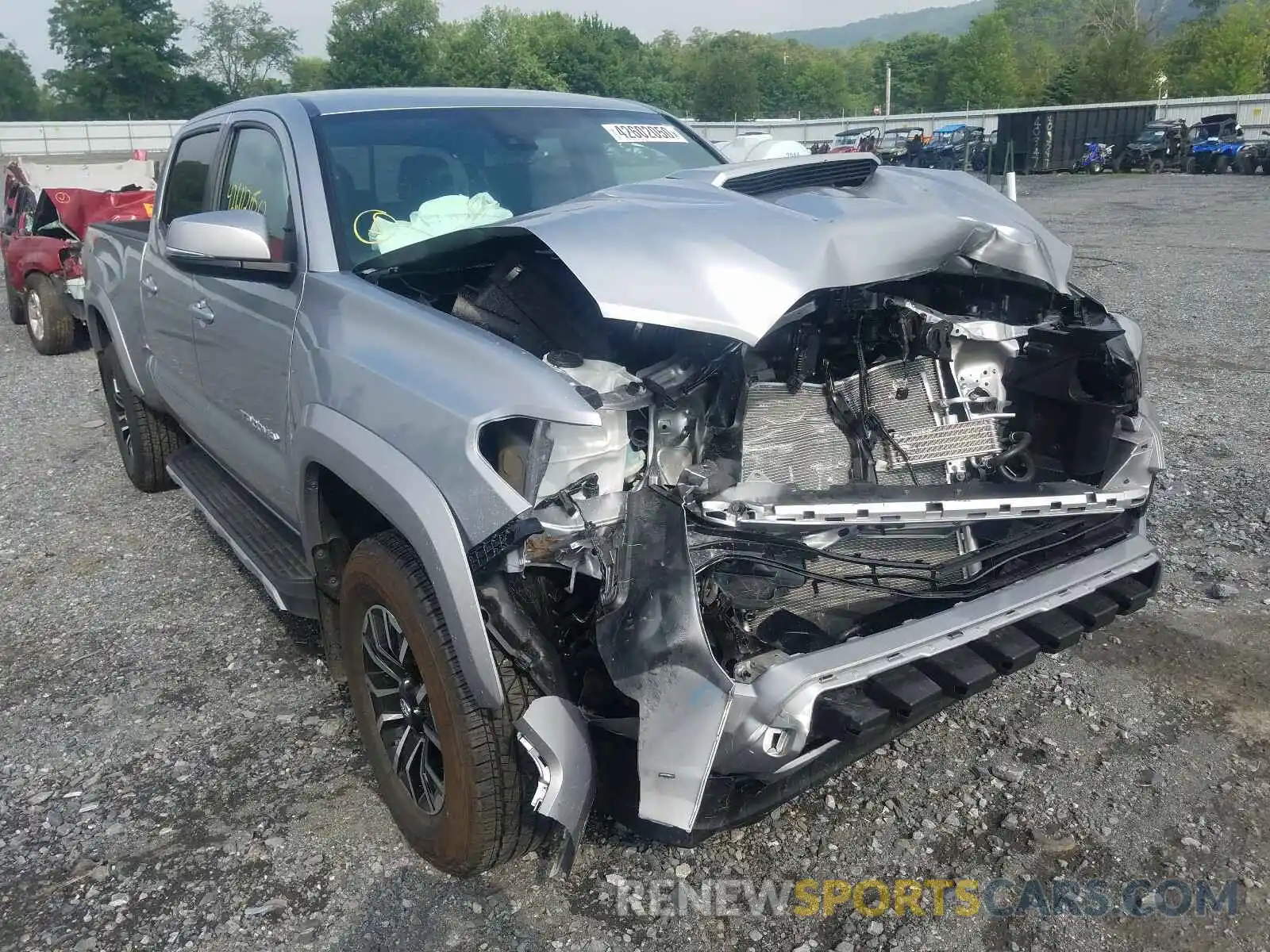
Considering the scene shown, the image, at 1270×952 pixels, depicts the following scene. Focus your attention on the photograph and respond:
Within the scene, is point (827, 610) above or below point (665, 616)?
below

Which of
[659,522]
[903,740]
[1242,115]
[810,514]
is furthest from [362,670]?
[1242,115]

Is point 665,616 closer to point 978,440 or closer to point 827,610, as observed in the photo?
point 827,610

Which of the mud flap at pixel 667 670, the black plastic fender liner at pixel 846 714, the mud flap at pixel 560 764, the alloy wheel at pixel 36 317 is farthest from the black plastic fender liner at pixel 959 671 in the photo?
the alloy wheel at pixel 36 317

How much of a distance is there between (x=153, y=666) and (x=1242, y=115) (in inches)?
1718

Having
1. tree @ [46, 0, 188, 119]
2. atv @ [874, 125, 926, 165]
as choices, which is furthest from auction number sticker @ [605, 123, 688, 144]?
tree @ [46, 0, 188, 119]

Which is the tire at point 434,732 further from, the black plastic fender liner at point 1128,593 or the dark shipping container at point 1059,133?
the dark shipping container at point 1059,133

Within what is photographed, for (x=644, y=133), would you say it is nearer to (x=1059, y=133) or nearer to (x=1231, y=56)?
(x=1059, y=133)

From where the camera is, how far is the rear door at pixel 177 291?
4.01m

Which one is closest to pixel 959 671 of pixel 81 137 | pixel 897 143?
pixel 897 143

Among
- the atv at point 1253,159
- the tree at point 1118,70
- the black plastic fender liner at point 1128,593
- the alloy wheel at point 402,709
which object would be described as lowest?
the alloy wheel at point 402,709

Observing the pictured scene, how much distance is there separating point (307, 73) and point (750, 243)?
4563 inches

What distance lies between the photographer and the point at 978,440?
294 centimetres

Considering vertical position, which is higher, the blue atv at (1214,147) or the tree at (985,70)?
A: the tree at (985,70)

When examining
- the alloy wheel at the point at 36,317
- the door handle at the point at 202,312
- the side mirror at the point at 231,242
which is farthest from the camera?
the alloy wheel at the point at 36,317
